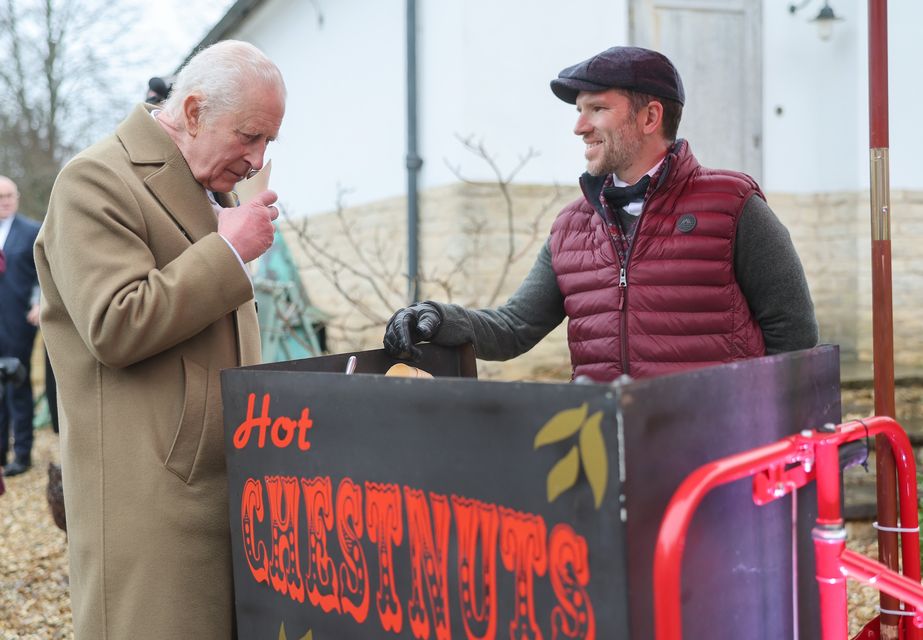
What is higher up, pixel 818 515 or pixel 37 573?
pixel 818 515

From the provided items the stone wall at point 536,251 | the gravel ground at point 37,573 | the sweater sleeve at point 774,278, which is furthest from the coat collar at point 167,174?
the stone wall at point 536,251

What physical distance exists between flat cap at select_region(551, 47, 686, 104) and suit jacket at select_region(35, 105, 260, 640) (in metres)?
0.96

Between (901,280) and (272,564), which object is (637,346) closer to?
(272,564)

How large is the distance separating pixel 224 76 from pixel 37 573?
3.65m

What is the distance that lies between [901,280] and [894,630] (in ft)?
16.6

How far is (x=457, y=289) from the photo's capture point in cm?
619

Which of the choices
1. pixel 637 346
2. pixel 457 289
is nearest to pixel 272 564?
pixel 637 346

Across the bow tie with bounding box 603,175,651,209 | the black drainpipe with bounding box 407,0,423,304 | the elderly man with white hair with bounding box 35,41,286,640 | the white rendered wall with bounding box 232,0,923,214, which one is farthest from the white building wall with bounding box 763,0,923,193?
the elderly man with white hair with bounding box 35,41,286,640

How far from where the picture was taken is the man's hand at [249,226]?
1785mm

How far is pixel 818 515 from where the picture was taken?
1470 millimetres

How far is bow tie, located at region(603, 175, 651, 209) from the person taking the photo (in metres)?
2.34

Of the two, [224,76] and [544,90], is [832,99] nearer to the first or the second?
[544,90]

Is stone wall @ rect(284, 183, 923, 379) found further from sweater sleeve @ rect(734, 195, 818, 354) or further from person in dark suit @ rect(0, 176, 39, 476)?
sweater sleeve @ rect(734, 195, 818, 354)

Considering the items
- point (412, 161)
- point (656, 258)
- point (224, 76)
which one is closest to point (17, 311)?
point (412, 161)
